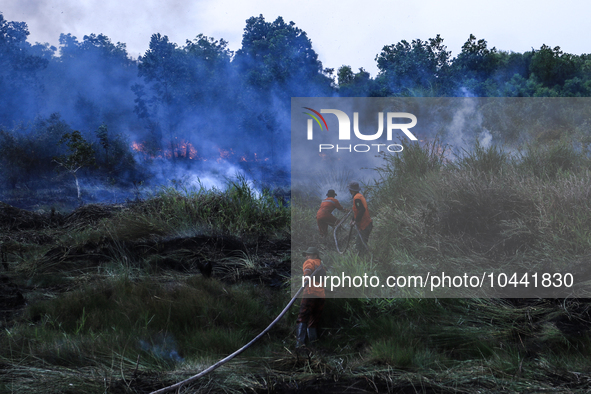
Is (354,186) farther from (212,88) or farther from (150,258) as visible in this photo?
(212,88)

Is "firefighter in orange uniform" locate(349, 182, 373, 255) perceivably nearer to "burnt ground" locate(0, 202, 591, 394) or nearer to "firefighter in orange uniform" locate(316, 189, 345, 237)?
"firefighter in orange uniform" locate(316, 189, 345, 237)

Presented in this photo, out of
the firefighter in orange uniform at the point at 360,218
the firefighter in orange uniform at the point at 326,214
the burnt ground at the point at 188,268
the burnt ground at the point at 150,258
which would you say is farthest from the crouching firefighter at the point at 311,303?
the firefighter in orange uniform at the point at 326,214

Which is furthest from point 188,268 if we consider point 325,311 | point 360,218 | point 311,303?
point 311,303

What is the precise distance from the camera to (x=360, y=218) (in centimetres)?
586

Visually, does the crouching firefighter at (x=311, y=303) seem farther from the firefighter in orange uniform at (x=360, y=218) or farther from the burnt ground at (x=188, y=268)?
the firefighter in orange uniform at (x=360, y=218)

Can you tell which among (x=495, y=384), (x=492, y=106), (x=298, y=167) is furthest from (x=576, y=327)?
(x=492, y=106)

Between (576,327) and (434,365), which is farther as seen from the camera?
(576,327)

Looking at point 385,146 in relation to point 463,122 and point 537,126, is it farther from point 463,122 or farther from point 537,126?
point 537,126

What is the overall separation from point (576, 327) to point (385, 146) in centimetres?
419

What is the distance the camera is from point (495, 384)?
3.51 m

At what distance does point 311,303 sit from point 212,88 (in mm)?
17078

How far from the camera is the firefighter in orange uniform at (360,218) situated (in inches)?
224

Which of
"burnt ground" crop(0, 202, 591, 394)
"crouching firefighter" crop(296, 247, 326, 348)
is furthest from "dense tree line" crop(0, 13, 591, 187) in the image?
"crouching firefighter" crop(296, 247, 326, 348)

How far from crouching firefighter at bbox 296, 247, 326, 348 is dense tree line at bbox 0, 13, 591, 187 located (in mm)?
11183
